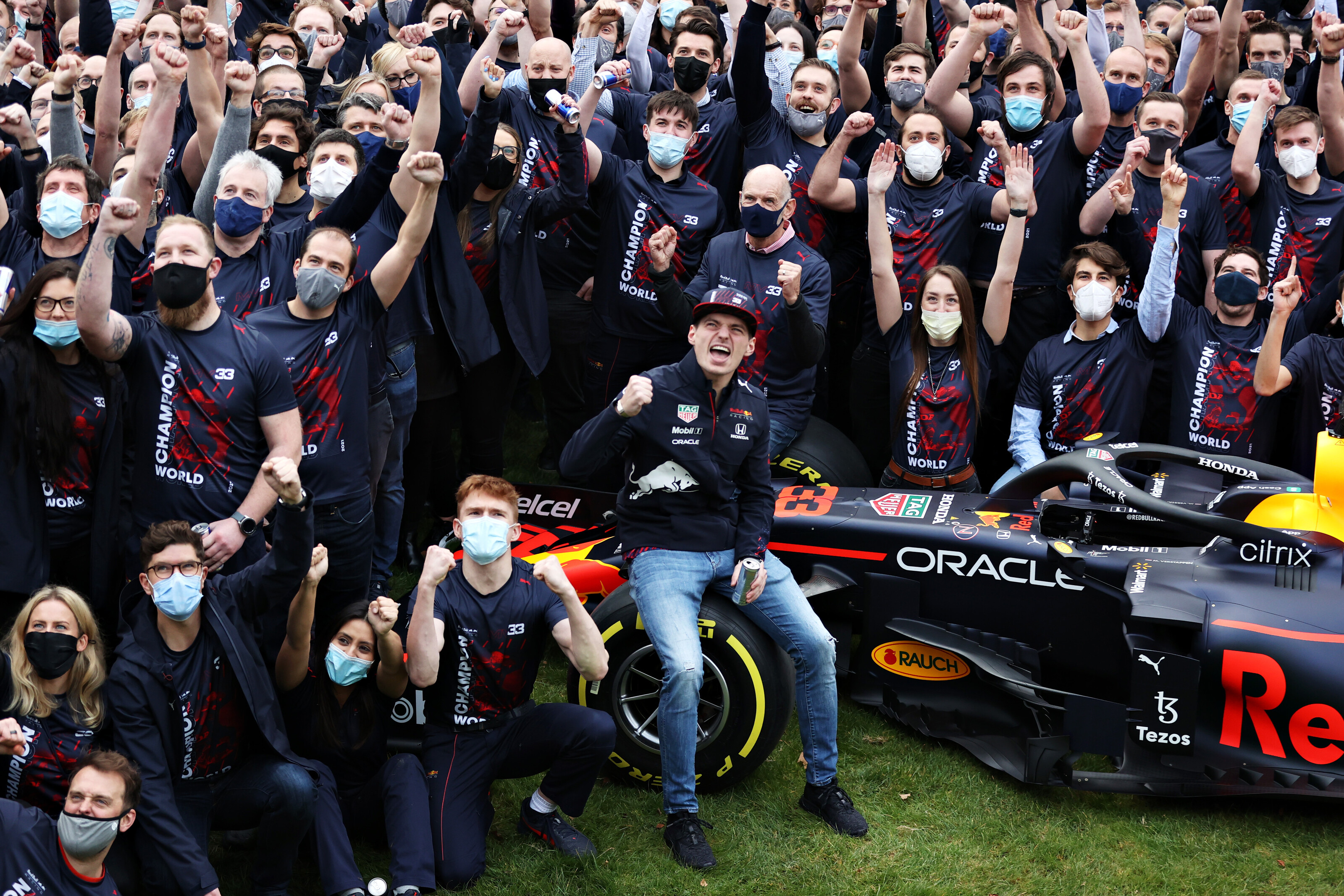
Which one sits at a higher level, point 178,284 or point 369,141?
point 369,141

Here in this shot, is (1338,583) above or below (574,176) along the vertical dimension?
below

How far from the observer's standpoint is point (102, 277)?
514 cm

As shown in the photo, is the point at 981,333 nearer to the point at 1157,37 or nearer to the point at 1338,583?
the point at 1338,583

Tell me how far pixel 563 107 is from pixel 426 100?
1.21 metres

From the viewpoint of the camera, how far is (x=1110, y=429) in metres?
7.34

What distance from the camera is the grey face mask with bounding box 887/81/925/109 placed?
27.9 feet

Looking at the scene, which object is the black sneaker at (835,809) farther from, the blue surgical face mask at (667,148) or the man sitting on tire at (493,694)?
the blue surgical face mask at (667,148)

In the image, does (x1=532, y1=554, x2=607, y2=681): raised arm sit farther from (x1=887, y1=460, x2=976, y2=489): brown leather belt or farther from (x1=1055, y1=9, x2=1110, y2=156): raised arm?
(x1=1055, y1=9, x2=1110, y2=156): raised arm

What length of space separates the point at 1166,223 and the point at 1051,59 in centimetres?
211

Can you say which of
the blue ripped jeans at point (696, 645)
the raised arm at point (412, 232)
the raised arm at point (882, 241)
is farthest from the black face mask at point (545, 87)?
the blue ripped jeans at point (696, 645)

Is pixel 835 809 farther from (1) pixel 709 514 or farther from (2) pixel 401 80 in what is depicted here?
(2) pixel 401 80

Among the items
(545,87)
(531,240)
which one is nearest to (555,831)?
(531,240)

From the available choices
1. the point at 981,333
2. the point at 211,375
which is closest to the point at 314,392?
the point at 211,375

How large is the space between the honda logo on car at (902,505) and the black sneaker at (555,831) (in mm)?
2181
